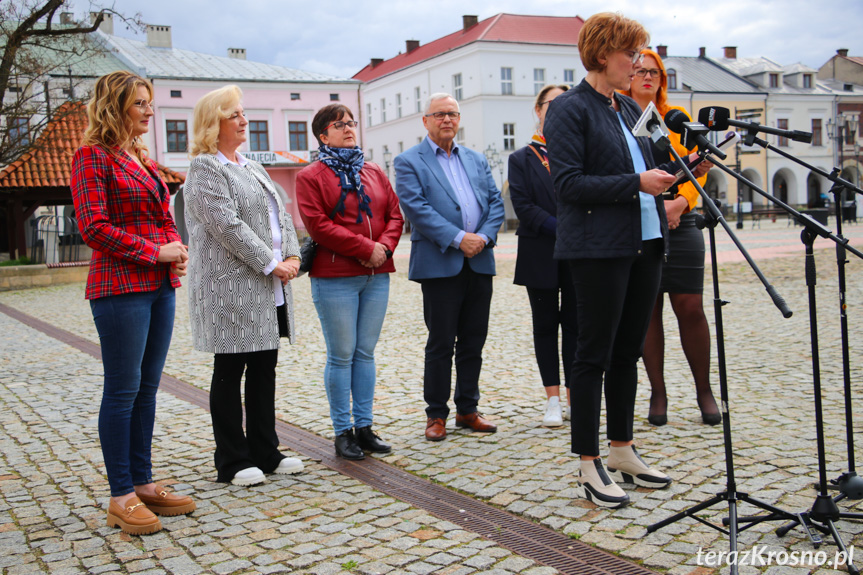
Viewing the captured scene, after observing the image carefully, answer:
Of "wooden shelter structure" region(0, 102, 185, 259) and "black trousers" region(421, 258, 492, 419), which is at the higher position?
"wooden shelter structure" region(0, 102, 185, 259)

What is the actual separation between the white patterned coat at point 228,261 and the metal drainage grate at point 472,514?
882 millimetres

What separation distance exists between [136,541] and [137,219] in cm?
142

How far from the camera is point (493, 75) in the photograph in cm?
5097

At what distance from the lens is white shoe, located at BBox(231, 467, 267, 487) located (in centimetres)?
425

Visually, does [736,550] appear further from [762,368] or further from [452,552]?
[762,368]

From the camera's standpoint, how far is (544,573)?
3010 millimetres

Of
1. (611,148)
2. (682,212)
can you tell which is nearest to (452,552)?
(611,148)

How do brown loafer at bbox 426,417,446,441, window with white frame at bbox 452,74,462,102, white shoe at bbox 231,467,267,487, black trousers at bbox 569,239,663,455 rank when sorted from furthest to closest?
window with white frame at bbox 452,74,462,102, brown loafer at bbox 426,417,446,441, white shoe at bbox 231,467,267,487, black trousers at bbox 569,239,663,455

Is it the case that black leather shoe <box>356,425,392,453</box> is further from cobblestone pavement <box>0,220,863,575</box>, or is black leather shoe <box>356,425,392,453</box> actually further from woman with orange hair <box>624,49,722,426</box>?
woman with orange hair <box>624,49,722,426</box>

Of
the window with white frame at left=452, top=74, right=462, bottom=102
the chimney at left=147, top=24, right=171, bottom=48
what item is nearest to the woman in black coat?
the chimney at left=147, top=24, right=171, bottom=48

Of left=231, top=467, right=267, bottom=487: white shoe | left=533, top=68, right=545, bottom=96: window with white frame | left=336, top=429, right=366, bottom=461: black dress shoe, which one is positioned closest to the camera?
left=231, top=467, right=267, bottom=487: white shoe

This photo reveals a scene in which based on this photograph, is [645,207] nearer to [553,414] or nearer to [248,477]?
[553,414]

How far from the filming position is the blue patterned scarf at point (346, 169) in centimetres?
478

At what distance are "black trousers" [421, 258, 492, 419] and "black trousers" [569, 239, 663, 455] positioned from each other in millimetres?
1297
